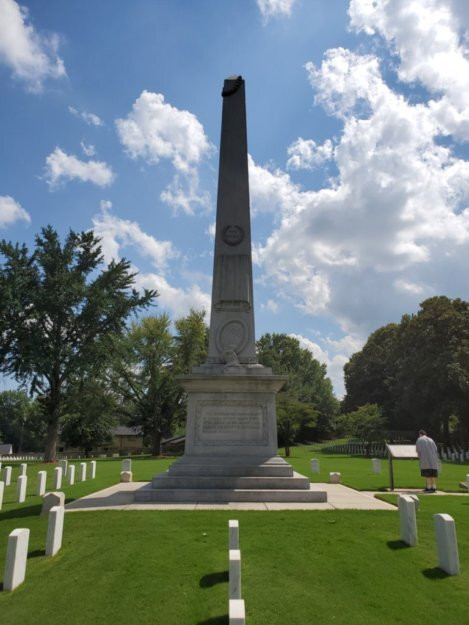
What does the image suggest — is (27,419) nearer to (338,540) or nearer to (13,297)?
(13,297)

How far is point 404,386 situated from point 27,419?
56.0 metres

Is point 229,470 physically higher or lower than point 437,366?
lower

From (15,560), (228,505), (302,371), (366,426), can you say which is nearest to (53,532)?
(15,560)

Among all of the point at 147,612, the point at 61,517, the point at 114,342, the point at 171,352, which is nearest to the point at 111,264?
the point at 114,342

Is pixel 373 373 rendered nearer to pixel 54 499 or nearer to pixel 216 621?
pixel 54 499

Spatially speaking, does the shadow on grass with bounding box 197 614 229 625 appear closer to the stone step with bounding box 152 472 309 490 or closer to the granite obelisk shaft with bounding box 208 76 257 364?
the stone step with bounding box 152 472 309 490

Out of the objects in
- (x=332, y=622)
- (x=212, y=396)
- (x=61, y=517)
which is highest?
(x=212, y=396)

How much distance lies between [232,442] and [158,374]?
102 feet

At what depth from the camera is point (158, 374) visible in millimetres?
41344

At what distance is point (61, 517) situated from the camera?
6.57 metres

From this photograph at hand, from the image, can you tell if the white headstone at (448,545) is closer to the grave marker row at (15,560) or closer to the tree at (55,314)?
the grave marker row at (15,560)

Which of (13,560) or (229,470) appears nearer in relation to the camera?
(13,560)

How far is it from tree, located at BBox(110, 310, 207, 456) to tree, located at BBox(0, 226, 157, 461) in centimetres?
950

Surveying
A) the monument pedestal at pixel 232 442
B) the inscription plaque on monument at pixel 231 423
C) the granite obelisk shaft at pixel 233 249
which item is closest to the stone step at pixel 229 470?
the monument pedestal at pixel 232 442
